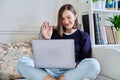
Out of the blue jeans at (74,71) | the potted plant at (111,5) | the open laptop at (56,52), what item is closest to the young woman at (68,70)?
the blue jeans at (74,71)

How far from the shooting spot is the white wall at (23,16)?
2.23 m

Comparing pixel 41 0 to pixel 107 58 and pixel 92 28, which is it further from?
pixel 107 58

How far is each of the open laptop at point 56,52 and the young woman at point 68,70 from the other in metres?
0.13

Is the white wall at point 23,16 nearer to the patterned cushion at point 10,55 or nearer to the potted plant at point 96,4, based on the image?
the patterned cushion at point 10,55

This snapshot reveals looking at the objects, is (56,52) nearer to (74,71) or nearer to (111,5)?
(74,71)

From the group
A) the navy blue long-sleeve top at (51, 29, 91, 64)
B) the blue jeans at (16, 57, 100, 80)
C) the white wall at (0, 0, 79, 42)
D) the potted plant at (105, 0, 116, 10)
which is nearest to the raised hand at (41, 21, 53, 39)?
the navy blue long-sleeve top at (51, 29, 91, 64)

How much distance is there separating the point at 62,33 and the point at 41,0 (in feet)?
1.78

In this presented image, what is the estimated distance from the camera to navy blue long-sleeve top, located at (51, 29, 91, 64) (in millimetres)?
1934

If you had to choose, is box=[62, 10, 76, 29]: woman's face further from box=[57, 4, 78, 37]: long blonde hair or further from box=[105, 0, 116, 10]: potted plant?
box=[105, 0, 116, 10]: potted plant

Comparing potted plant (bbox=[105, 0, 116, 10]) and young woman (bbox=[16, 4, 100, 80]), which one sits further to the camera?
potted plant (bbox=[105, 0, 116, 10])

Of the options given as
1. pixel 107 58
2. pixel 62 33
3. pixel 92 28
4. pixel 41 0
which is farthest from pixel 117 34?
pixel 41 0

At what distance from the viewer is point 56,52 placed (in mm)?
1525

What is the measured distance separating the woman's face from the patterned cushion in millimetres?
→ 404

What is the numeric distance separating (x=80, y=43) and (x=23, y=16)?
0.66 meters
